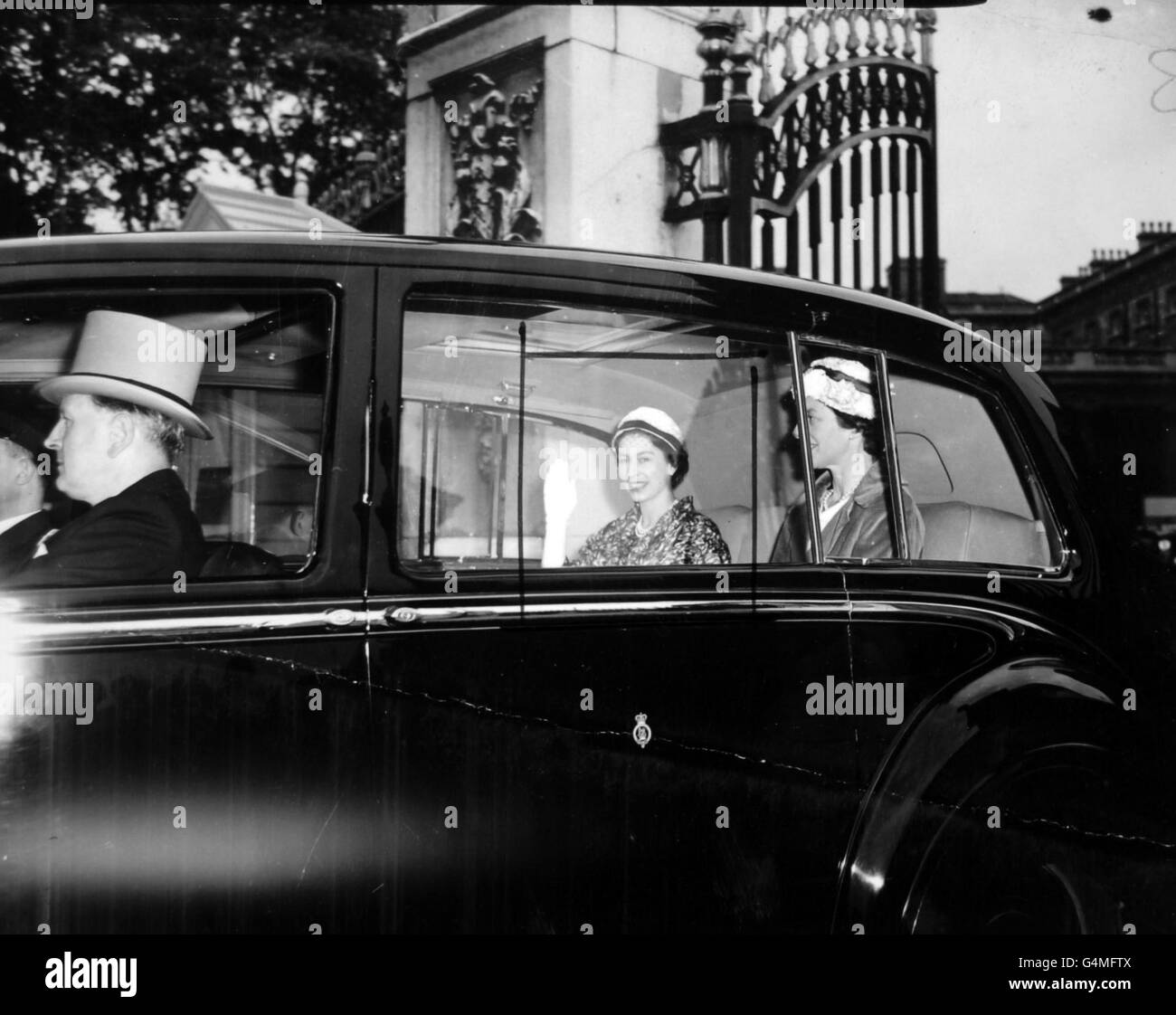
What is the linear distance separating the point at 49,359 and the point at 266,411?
39 cm

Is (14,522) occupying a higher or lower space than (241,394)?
lower

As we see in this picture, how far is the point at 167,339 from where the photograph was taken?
200 cm

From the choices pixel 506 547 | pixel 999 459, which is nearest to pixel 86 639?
pixel 506 547

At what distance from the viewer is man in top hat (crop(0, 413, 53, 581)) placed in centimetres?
199

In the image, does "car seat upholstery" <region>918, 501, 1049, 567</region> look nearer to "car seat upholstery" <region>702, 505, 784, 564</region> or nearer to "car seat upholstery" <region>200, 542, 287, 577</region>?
"car seat upholstery" <region>702, 505, 784, 564</region>

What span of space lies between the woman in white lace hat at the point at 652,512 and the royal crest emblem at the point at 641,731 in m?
0.29

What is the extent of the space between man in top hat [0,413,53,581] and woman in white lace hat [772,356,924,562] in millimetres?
1377

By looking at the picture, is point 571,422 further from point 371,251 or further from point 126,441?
point 126,441

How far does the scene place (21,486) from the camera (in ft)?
6.59

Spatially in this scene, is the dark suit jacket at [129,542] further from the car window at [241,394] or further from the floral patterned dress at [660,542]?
the floral patterned dress at [660,542]

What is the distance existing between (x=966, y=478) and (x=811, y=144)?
292 centimetres

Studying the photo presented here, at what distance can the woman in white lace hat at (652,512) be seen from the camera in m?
2.13

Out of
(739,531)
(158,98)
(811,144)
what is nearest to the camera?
(739,531)

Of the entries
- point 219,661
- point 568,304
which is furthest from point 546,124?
point 219,661
